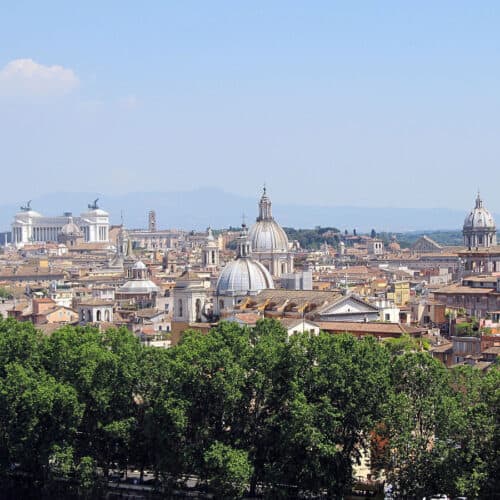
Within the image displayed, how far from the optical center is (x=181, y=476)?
3853cm

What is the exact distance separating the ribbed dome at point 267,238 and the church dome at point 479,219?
93.2 feet

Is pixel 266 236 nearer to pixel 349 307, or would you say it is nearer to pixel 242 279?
pixel 242 279

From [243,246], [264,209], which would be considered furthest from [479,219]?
[243,246]

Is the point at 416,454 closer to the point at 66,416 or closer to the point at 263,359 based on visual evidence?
the point at 263,359

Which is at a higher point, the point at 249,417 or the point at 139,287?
the point at 139,287

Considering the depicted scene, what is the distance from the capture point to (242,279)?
70375 mm

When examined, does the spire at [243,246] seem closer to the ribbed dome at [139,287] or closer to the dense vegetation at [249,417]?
the ribbed dome at [139,287]

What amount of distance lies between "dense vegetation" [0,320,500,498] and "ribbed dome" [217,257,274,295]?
26.5m

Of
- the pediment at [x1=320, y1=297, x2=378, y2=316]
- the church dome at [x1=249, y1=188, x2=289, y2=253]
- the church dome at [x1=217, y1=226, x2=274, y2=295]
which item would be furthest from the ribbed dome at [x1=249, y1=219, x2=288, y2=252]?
the pediment at [x1=320, y1=297, x2=378, y2=316]

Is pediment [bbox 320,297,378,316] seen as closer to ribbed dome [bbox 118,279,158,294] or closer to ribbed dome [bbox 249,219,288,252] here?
ribbed dome [bbox 118,279,158,294]

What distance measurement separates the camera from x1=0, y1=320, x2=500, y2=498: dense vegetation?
1396 inches

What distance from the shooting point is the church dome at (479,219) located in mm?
125500

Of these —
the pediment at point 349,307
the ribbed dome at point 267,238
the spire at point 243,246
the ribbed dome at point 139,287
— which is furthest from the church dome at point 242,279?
the ribbed dome at point 267,238

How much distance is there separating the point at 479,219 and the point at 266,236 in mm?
31252
